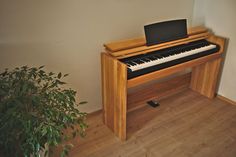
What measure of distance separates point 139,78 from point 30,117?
1035mm

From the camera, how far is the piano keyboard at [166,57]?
203cm

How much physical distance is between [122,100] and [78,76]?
0.56 meters

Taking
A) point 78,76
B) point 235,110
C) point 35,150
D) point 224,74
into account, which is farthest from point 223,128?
point 35,150

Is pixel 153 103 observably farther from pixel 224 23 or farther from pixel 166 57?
pixel 224 23

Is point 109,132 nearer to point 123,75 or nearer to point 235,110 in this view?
point 123,75

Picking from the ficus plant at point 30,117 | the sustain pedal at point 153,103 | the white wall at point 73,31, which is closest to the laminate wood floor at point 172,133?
the sustain pedal at point 153,103

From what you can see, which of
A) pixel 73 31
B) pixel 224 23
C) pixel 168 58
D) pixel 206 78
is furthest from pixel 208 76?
pixel 73 31

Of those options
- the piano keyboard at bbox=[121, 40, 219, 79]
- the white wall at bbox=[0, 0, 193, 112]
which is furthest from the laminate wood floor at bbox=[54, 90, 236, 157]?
the piano keyboard at bbox=[121, 40, 219, 79]

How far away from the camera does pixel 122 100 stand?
6.73ft

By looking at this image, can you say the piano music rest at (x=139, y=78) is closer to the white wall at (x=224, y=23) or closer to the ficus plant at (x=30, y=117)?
the white wall at (x=224, y=23)

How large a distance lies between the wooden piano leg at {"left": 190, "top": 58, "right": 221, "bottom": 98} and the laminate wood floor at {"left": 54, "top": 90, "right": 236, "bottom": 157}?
0.14m

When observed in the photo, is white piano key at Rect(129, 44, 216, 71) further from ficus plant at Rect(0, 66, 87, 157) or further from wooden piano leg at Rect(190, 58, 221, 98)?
ficus plant at Rect(0, 66, 87, 157)

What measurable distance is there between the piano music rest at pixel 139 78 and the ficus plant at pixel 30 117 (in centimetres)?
64

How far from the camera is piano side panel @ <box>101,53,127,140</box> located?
1.98m
